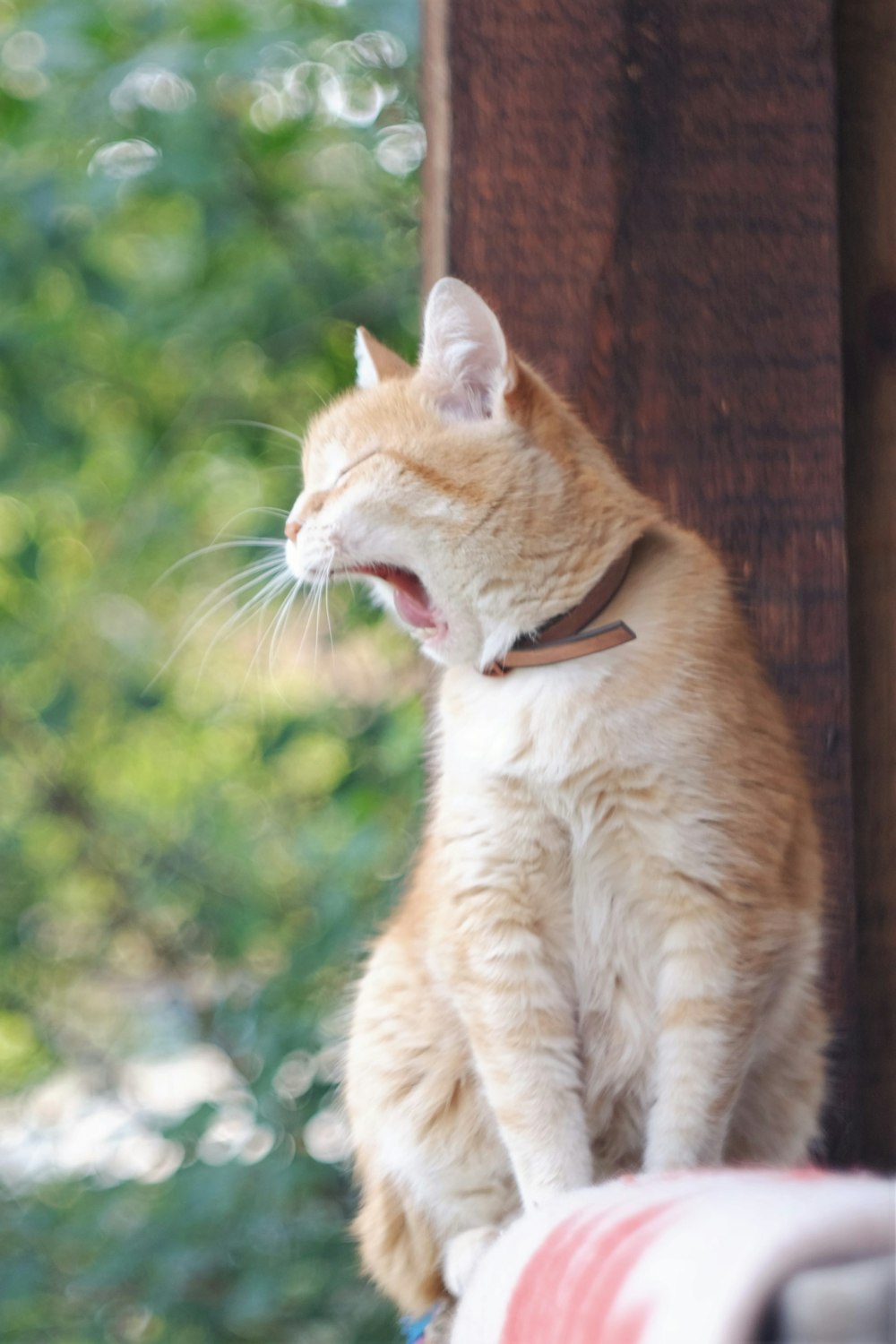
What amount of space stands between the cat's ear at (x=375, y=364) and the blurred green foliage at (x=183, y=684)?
0.28m

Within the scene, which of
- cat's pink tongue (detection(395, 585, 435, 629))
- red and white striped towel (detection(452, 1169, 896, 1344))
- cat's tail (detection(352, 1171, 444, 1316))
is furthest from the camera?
cat's tail (detection(352, 1171, 444, 1316))

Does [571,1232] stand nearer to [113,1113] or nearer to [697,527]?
[697,527]

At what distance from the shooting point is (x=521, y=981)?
1133mm

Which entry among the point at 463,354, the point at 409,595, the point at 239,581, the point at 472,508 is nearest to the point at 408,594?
the point at 409,595

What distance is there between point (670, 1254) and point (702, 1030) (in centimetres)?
52

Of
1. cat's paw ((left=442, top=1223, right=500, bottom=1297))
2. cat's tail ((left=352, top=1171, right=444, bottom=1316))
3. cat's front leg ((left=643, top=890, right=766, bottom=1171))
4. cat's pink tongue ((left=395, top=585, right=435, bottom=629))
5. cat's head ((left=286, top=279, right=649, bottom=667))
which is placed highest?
cat's head ((left=286, top=279, right=649, bottom=667))

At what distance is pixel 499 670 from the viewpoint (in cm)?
115

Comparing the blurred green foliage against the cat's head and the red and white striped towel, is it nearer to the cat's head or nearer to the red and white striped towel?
the cat's head

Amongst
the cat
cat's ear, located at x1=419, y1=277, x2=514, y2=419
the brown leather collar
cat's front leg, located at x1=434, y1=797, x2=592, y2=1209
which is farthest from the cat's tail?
cat's ear, located at x1=419, y1=277, x2=514, y2=419

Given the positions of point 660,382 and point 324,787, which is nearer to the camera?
point 660,382

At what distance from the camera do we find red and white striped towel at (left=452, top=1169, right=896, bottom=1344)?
19.3 inches

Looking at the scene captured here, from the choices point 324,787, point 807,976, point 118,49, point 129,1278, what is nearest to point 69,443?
point 118,49

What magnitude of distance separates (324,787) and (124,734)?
0.45 meters

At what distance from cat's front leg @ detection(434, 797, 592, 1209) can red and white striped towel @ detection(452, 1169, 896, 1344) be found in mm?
274
